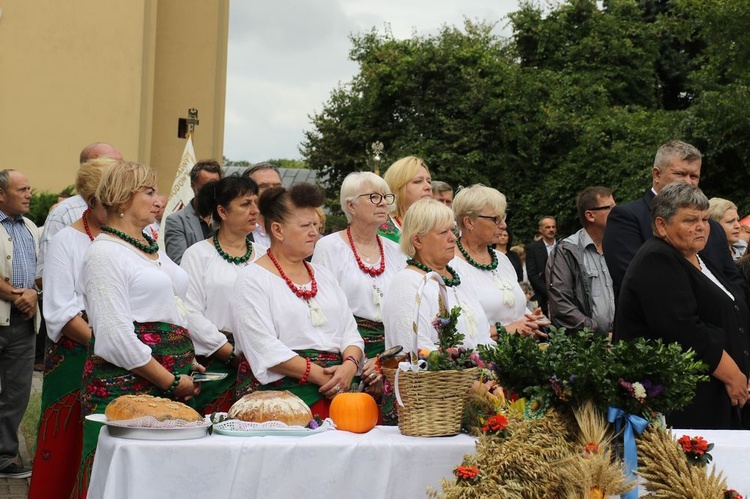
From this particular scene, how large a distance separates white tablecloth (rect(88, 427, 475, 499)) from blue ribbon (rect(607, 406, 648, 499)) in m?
0.57

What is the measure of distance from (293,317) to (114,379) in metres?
0.88

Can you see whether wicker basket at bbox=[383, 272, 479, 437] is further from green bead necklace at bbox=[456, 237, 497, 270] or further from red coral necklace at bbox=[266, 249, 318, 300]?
green bead necklace at bbox=[456, 237, 497, 270]

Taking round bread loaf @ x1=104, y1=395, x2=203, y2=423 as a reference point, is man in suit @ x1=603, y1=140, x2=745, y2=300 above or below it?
above

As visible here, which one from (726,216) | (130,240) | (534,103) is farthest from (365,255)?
(534,103)

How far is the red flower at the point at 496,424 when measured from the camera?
12.1 feet

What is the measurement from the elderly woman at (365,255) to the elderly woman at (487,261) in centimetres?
41

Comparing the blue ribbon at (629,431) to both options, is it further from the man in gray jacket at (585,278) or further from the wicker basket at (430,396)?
the man in gray jacket at (585,278)

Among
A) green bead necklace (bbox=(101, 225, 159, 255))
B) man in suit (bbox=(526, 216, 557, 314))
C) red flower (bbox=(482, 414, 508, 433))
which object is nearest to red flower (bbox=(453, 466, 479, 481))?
red flower (bbox=(482, 414, 508, 433))

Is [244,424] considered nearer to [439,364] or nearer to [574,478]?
[439,364]

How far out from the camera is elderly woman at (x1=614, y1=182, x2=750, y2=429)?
5.04 m

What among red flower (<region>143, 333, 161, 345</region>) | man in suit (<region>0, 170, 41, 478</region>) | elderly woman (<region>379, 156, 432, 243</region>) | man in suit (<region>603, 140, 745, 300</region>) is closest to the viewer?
red flower (<region>143, 333, 161, 345</region>)

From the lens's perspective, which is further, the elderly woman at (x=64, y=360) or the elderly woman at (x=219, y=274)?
the elderly woman at (x=219, y=274)

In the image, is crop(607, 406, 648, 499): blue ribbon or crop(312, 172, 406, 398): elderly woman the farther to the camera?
crop(312, 172, 406, 398): elderly woman

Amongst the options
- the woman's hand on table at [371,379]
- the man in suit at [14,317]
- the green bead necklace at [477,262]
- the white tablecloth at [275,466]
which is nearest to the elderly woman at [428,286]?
the woman's hand on table at [371,379]
